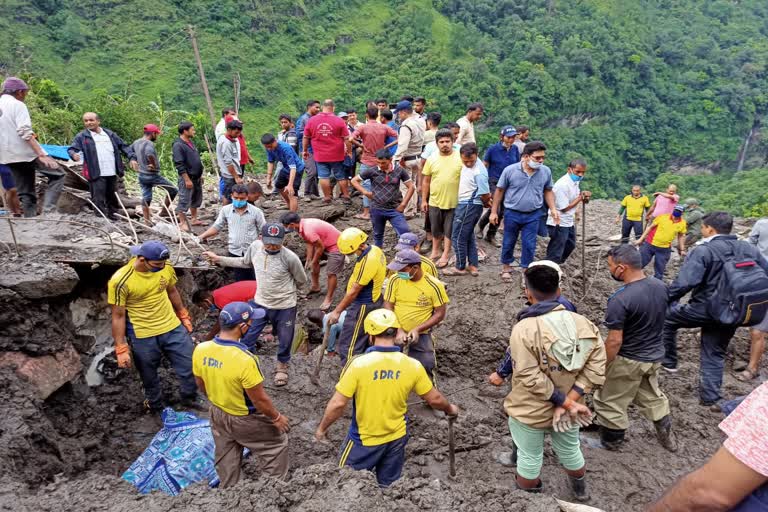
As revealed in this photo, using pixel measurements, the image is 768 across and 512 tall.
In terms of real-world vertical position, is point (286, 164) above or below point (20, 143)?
below

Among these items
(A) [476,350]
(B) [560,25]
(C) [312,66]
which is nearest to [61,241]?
(A) [476,350]

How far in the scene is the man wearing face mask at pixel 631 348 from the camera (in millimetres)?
3787

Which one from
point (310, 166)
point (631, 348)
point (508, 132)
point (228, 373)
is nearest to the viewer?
point (228, 373)

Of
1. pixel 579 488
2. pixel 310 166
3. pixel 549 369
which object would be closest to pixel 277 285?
pixel 549 369

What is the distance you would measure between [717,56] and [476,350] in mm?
62104

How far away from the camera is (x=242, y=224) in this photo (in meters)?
6.16

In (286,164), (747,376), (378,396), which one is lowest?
(747,376)

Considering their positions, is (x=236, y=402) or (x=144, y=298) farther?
(x=144, y=298)

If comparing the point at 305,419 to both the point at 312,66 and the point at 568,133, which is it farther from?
the point at 568,133

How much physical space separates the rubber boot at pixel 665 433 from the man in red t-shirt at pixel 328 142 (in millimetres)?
6142

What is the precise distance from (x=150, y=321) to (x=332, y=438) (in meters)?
2.04

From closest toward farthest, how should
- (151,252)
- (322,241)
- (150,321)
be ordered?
(151,252) < (150,321) < (322,241)

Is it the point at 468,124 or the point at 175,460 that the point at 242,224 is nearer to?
the point at 175,460

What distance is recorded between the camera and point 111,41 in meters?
34.8
